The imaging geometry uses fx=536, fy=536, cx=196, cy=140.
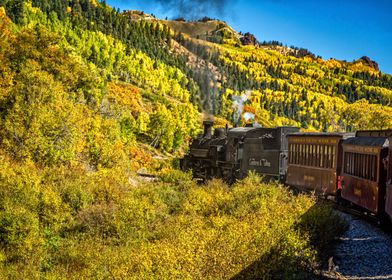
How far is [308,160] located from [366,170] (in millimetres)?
7862

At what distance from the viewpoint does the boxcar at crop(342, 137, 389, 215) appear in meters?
15.7

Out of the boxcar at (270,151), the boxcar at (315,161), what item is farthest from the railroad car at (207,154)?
the boxcar at (315,161)

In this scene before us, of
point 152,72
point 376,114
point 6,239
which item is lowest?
point 6,239

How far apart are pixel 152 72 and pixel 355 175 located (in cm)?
10682

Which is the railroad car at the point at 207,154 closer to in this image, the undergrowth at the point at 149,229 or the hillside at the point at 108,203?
the hillside at the point at 108,203

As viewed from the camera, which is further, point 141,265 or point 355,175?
point 355,175

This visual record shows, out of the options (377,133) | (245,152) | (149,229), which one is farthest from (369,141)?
(245,152)

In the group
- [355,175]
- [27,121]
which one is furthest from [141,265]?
[27,121]

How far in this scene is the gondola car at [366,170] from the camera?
15.7 metres

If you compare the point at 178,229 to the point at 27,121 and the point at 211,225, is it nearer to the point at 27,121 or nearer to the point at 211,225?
the point at 211,225

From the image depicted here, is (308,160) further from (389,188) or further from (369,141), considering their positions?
(389,188)

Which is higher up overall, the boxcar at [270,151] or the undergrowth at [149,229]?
the boxcar at [270,151]

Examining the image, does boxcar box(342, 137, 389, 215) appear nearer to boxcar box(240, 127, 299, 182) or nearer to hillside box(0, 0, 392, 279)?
hillside box(0, 0, 392, 279)

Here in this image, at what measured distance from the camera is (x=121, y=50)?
12188 centimetres
